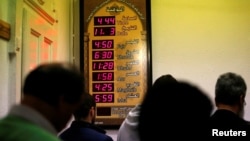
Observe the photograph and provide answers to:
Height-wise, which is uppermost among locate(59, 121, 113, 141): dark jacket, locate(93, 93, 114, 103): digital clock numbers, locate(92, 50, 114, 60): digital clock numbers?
locate(92, 50, 114, 60): digital clock numbers

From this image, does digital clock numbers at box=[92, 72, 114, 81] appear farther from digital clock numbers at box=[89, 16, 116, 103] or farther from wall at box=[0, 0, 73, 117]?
wall at box=[0, 0, 73, 117]

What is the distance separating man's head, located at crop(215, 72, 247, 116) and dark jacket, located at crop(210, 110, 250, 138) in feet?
0.27

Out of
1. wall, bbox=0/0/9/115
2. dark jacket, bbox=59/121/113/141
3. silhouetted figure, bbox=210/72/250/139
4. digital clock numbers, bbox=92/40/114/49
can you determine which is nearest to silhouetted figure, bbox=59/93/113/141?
dark jacket, bbox=59/121/113/141

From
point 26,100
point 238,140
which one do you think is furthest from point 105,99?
point 26,100

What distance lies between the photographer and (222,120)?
5.56 feet

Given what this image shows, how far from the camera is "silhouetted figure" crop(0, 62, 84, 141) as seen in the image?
1.07 metres

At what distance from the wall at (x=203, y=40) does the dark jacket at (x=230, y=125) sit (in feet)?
7.03

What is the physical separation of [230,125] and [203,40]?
229 centimetres

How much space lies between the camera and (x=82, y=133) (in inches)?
79.8

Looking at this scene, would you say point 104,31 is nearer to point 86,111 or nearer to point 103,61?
point 103,61

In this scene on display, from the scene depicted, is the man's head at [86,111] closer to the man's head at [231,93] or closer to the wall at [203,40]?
the man's head at [231,93]

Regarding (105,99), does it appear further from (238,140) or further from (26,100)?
(26,100)

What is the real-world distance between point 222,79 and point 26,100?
39.9 inches

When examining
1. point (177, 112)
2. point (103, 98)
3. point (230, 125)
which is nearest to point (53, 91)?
point (177, 112)
